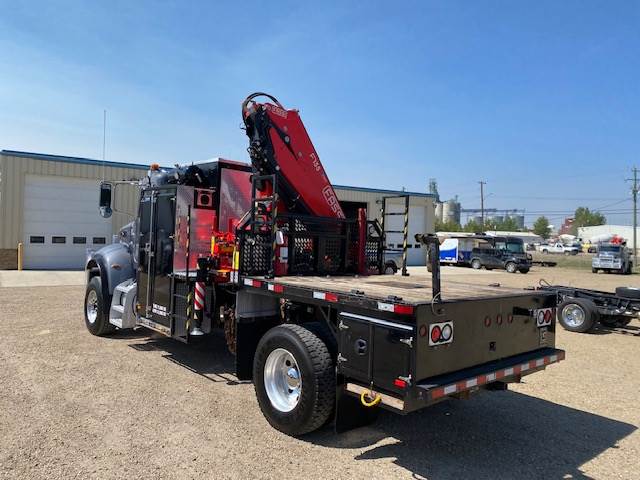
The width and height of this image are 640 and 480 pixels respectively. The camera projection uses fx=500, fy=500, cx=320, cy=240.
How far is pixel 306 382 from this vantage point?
166 inches

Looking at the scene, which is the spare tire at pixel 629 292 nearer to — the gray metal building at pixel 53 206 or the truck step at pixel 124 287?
the truck step at pixel 124 287

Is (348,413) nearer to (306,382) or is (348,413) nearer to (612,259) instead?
(306,382)

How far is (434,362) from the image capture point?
372cm

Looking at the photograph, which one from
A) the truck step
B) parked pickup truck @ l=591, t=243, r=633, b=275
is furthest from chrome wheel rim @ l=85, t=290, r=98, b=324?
parked pickup truck @ l=591, t=243, r=633, b=275

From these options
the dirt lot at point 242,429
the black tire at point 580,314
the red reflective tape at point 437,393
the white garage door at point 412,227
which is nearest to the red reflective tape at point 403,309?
the red reflective tape at point 437,393

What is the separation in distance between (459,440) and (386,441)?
670mm

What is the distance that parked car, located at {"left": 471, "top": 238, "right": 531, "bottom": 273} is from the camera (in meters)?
31.8

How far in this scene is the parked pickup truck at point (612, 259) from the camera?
33312 millimetres

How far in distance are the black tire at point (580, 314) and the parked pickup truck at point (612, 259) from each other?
27.0 m

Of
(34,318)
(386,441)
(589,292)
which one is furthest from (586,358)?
(34,318)

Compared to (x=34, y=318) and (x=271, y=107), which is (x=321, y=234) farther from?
(x=34, y=318)

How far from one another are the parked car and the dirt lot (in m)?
25.9

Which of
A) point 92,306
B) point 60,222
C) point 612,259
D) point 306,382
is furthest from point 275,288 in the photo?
point 612,259

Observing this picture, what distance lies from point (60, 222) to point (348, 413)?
19837mm
